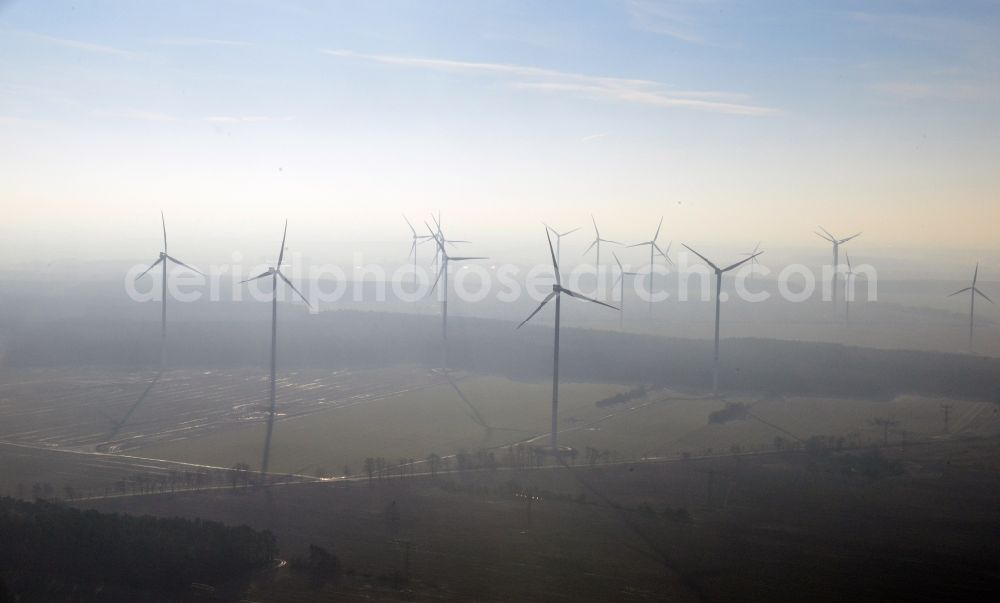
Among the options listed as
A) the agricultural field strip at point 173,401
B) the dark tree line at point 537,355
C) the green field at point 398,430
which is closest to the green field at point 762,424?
the green field at point 398,430

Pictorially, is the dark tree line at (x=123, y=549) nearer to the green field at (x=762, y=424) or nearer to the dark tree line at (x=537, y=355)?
the green field at (x=762, y=424)

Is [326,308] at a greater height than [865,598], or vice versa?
[326,308]

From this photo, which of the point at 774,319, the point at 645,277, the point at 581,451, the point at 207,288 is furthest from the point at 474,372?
the point at 645,277

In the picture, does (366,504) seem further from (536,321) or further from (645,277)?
(645,277)

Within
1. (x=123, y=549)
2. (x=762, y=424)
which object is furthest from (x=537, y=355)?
(x=123, y=549)

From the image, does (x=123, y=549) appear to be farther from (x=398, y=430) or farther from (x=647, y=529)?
(x=398, y=430)

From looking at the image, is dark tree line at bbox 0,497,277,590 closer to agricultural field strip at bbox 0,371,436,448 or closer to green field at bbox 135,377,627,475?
green field at bbox 135,377,627,475

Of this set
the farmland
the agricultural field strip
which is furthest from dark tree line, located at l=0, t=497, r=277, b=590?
the agricultural field strip

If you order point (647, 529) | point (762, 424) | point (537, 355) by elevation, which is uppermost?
point (537, 355)
